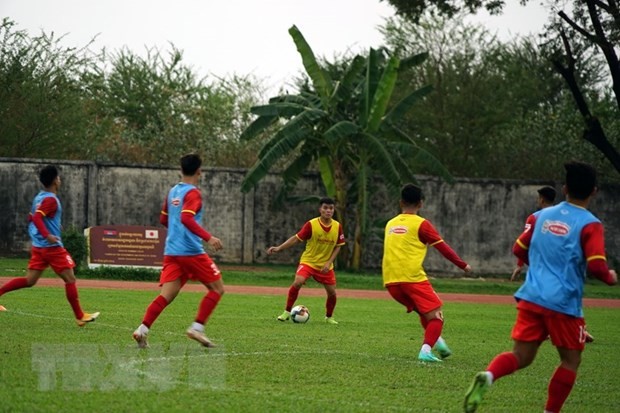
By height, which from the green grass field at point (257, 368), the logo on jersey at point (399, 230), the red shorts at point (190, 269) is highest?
the logo on jersey at point (399, 230)

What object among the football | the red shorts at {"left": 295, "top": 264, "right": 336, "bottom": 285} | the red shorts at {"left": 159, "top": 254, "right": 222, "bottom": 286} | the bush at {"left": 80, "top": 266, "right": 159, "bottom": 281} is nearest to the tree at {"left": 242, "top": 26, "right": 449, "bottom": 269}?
the bush at {"left": 80, "top": 266, "right": 159, "bottom": 281}

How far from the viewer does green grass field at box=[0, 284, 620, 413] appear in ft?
29.3

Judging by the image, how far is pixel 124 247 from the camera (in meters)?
27.8

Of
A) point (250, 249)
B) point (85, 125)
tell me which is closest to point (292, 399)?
point (250, 249)

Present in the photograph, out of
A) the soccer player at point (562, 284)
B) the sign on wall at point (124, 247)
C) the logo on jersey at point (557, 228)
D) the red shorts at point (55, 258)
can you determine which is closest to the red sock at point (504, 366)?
the soccer player at point (562, 284)

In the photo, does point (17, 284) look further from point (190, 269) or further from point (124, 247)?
point (124, 247)

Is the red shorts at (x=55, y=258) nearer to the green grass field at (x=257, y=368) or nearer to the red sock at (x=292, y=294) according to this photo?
the green grass field at (x=257, y=368)

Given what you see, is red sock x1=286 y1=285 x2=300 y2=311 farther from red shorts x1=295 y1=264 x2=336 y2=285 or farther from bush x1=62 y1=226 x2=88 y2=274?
bush x1=62 y1=226 x2=88 y2=274

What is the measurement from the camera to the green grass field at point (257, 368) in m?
8.92

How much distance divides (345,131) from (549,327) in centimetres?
2243

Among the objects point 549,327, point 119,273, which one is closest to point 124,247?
point 119,273

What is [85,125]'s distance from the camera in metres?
39.8

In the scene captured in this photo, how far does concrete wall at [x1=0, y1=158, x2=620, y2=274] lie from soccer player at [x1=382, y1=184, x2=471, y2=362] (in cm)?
2005

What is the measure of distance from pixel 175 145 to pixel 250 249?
1502 centimetres
